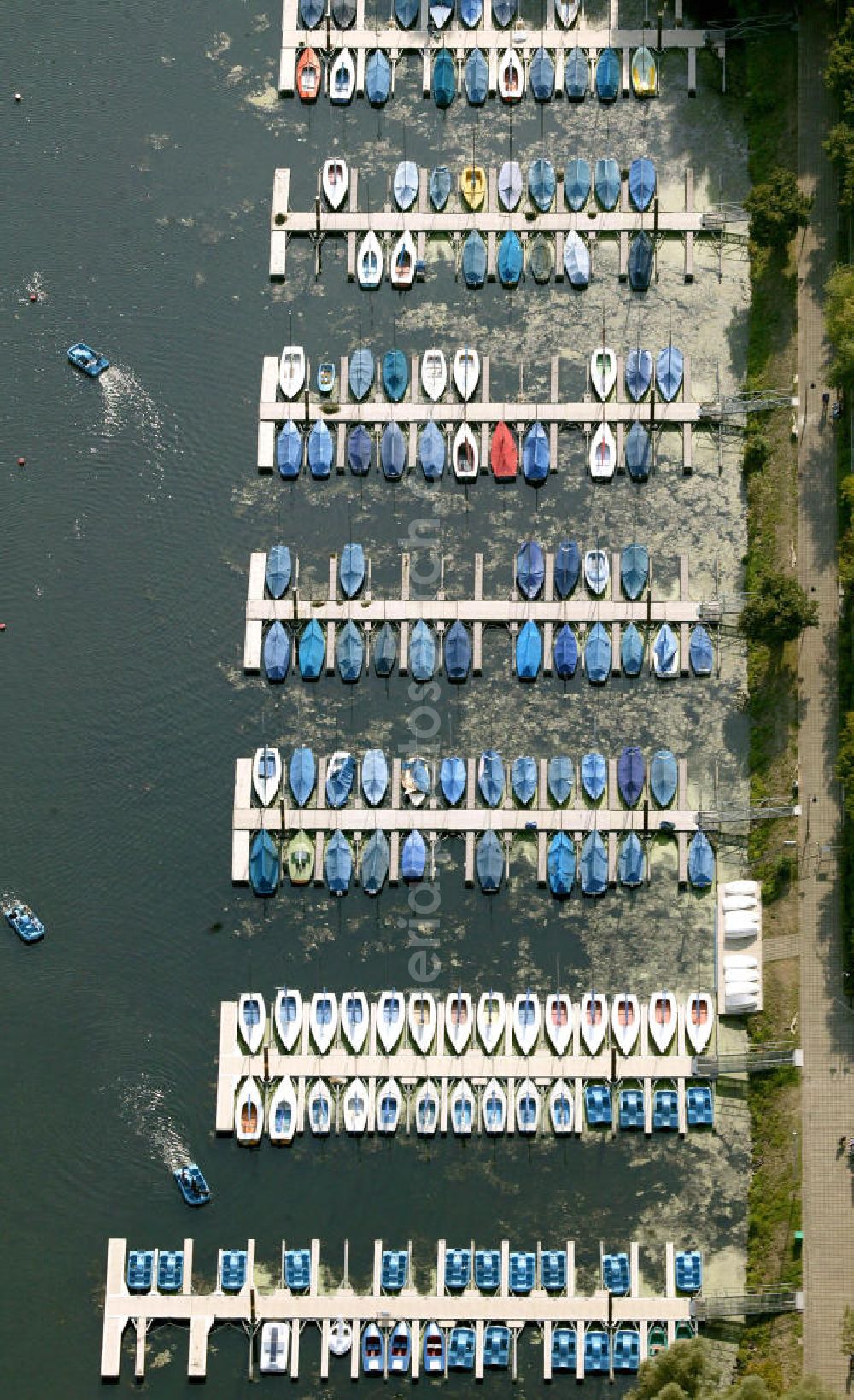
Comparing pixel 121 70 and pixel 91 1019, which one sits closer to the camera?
pixel 91 1019

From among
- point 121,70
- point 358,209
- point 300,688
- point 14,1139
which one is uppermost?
point 121,70

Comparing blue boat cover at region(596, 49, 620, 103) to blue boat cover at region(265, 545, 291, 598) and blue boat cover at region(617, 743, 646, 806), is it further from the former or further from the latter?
blue boat cover at region(617, 743, 646, 806)

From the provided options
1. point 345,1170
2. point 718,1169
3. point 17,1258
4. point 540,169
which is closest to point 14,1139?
point 17,1258

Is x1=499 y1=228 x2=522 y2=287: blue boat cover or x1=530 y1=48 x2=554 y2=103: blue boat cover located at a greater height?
x1=530 y1=48 x2=554 y2=103: blue boat cover

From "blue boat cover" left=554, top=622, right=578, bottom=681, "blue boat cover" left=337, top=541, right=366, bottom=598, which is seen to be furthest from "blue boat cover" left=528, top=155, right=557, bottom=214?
"blue boat cover" left=554, top=622, right=578, bottom=681

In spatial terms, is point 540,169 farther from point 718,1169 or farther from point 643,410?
point 718,1169

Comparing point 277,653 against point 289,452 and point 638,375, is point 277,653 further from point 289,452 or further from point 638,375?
point 638,375

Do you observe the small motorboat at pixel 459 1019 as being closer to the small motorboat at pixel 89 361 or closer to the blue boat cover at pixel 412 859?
the blue boat cover at pixel 412 859

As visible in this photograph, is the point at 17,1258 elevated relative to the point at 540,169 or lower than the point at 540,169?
lower
